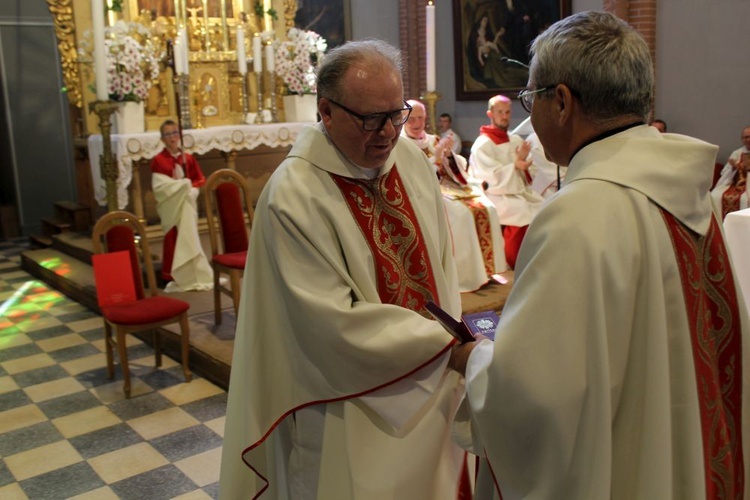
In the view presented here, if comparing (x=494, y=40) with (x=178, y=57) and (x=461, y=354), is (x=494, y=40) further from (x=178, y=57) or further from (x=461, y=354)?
(x=461, y=354)

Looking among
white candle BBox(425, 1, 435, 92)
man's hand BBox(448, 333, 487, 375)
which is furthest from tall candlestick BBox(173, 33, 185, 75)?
man's hand BBox(448, 333, 487, 375)

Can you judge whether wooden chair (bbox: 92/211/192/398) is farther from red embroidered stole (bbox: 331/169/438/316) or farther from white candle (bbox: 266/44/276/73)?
white candle (bbox: 266/44/276/73)

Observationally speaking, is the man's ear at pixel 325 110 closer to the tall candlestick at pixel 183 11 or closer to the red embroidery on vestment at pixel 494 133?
the red embroidery on vestment at pixel 494 133

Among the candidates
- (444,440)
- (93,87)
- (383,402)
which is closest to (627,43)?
(383,402)

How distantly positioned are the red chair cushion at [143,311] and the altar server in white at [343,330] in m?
2.49

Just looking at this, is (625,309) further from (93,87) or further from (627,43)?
(93,87)

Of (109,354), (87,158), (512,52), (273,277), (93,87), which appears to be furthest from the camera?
(512,52)

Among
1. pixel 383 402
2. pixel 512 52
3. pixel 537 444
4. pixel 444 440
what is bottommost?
pixel 444 440

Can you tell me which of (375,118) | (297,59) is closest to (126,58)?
(297,59)

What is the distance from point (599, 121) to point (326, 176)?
947mm

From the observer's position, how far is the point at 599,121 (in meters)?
1.41

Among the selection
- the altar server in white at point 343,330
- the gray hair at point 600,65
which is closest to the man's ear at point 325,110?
the altar server in white at point 343,330

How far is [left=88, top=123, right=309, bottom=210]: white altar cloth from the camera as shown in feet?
22.7

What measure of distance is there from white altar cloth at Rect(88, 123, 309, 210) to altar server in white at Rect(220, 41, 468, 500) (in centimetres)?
507
